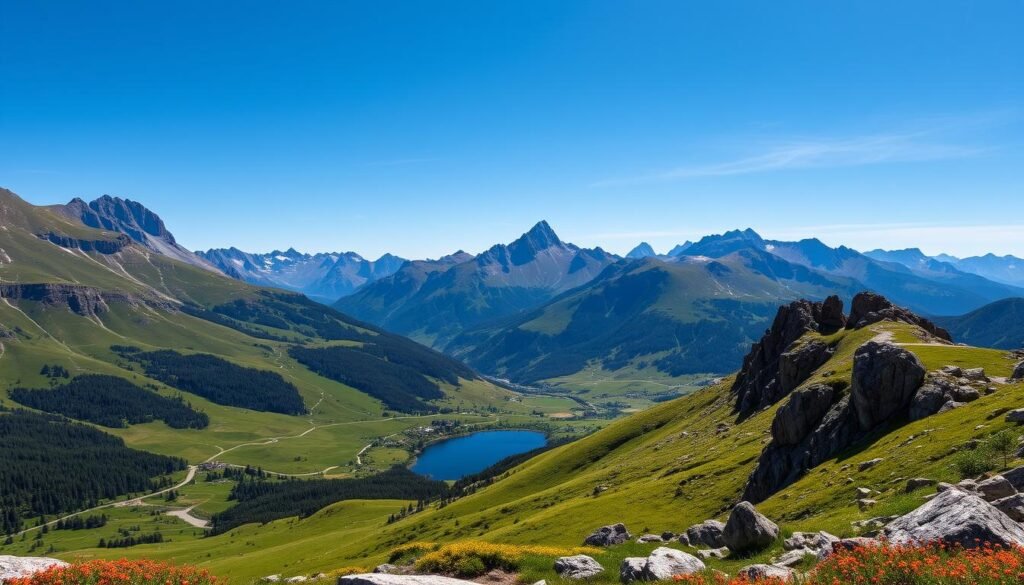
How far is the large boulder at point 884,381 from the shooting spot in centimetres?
6241

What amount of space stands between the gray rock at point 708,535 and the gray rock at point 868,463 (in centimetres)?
2215

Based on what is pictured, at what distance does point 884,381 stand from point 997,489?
116 feet

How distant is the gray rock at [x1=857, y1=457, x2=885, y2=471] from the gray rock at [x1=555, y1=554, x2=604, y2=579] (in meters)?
33.1

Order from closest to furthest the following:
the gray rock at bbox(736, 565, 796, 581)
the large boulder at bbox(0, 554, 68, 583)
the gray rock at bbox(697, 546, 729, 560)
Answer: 1. the large boulder at bbox(0, 554, 68, 583)
2. the gray rock at bbox(736, 565, 796, 581)
3. the gray rock at bbox(697, 546, 729, 560)

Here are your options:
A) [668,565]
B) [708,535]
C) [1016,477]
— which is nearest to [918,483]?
[1016,477]

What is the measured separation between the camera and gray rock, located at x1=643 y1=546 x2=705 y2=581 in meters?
26.8

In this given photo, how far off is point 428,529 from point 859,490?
342ft

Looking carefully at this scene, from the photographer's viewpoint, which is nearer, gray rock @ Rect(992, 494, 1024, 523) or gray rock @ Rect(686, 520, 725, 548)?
gray rock @ Rect(992, 494, 1024, 523)

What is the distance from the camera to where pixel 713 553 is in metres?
33.4

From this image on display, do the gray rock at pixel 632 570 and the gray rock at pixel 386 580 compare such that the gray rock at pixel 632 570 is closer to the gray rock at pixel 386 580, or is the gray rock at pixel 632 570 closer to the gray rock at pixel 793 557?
the gray rock at pixel 793 557

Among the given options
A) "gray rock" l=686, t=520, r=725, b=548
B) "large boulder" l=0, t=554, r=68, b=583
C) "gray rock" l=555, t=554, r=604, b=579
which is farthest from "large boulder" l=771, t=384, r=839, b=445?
"large boulder" l=0, t=554, r=68, b=583

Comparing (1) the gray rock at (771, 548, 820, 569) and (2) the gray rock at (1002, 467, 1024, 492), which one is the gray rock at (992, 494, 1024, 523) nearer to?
(2) the gray rock at (1002, 467, 1024, 492)

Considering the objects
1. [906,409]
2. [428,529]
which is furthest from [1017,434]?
[428,529]

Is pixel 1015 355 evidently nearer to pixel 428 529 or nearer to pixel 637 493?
pixel 637 493
